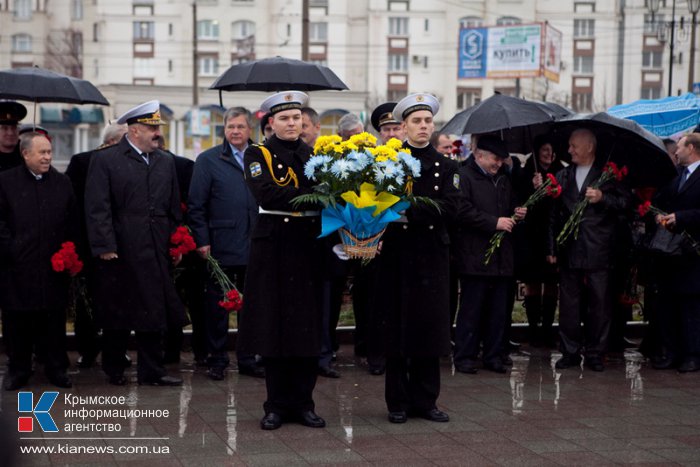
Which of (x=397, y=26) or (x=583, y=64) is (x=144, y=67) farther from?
(x=583, y=64)

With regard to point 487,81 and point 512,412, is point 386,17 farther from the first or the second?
point 512,412

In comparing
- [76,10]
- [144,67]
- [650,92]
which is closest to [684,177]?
[650,92]

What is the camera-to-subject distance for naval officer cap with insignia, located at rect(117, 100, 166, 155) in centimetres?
861

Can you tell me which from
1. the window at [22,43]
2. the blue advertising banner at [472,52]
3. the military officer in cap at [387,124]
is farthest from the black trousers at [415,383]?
the window at [22,43]

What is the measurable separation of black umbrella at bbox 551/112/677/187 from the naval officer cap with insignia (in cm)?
361

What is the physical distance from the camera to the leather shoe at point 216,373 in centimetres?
892

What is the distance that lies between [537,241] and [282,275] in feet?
12.8

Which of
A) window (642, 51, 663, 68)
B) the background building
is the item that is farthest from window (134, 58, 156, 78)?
window (642, 51, 663, 68)

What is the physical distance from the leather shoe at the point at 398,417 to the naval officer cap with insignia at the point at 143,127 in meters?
3.02

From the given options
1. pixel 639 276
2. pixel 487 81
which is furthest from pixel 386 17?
pixel 639 276

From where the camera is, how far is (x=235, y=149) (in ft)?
30.1

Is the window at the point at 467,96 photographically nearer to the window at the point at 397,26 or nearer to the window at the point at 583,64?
the window at the point at 397,26

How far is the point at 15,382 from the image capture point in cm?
845

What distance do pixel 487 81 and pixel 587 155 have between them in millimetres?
63221
